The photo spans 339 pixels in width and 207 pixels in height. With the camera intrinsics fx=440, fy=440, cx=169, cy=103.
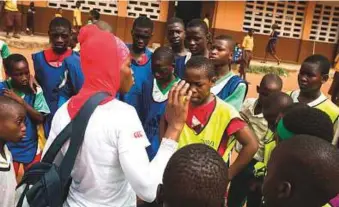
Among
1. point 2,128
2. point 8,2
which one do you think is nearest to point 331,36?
point 8,2

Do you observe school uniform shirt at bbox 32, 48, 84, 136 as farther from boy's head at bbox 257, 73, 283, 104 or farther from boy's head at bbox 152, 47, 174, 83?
boy's head at bbox 257, 73, 283, 104

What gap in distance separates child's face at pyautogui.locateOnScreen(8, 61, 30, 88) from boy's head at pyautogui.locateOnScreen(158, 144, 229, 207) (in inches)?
85.6

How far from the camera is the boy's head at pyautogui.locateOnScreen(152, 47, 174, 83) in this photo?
3.29 metres

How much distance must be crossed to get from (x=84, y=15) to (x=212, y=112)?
1242cm

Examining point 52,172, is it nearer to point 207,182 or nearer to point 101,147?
point 101,147

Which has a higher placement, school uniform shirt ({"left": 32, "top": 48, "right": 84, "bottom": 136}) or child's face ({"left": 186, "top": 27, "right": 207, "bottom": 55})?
child's face ({"left": 186, "top": 27, "right": 207, "bottom": 55})

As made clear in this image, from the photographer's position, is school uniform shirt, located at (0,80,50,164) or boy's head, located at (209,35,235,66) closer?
boy's head, located at (209,35,235,66)

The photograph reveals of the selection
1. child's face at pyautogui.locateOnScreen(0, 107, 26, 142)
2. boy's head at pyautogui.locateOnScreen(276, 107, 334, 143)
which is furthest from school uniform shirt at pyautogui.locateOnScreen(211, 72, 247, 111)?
child's face at pyautogui.locateOnScreen(0, 107, 26, 142)

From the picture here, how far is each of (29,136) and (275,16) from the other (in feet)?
43.4

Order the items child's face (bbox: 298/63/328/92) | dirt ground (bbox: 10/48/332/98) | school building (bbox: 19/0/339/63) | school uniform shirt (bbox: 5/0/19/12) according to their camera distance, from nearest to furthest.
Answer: child's face (bbox: 298/63/328/92), dirt ground (bbox: 10/48/332/98), school uniform shirt (bbox: 5/0/19/12), school building (bbox: 19/0/339/63)

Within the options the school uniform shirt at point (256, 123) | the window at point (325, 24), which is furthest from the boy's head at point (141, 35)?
the window at point (325, 24)

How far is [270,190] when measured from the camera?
1.50m

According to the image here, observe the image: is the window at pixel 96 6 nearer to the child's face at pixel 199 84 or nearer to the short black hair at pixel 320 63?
the short black hair at pixel 320 63

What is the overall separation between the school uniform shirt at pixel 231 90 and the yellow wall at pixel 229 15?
474 inches
